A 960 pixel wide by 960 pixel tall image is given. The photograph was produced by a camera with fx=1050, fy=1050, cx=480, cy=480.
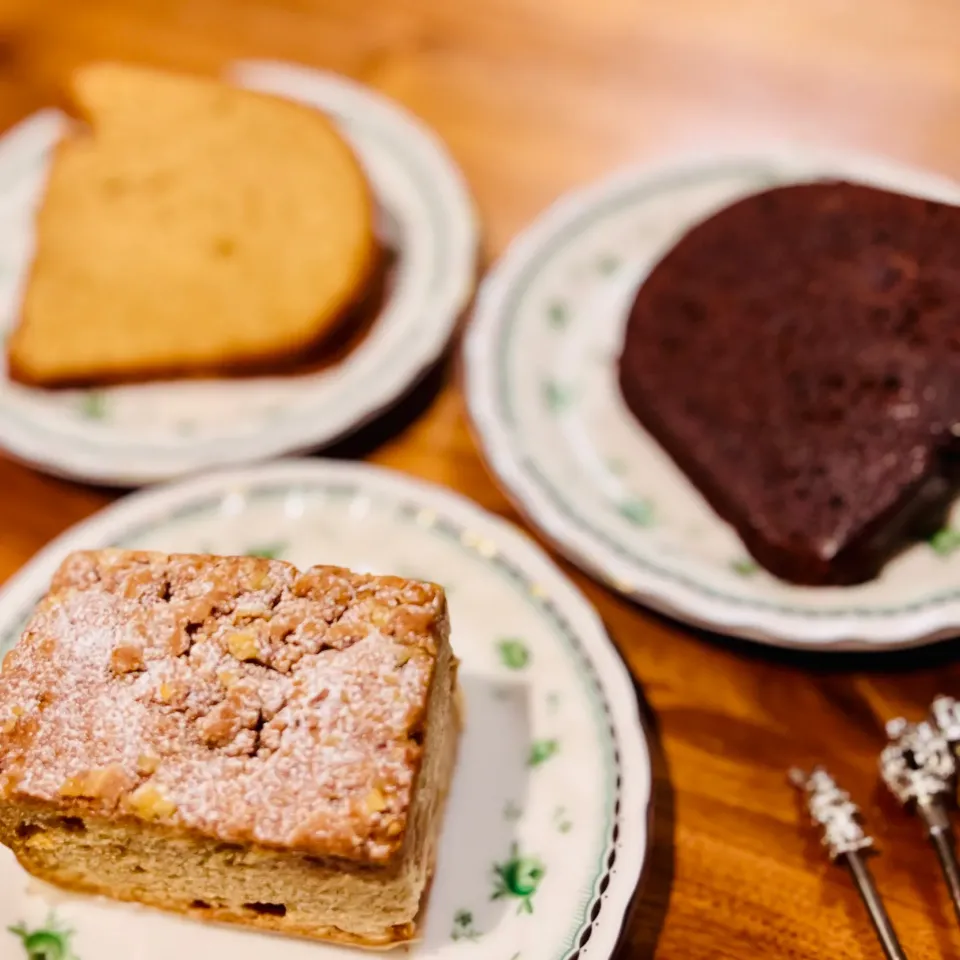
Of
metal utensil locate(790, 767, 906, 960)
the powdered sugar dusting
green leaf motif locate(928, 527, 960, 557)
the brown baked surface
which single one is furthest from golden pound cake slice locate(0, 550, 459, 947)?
green leaf motif locate(928, 527, 960, 557)

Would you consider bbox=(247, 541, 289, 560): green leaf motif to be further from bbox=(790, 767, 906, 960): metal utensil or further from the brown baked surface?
bbox=(790, 767, 906, 960): metal utensil

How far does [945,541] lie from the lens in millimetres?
1292

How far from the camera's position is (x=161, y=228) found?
5.52 ft

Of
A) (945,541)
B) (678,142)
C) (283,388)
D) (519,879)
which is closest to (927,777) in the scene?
(945,541)

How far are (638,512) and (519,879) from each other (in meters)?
0.51

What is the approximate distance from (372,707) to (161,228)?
1047mm

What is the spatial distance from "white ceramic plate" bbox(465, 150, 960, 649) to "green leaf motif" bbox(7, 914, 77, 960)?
685mm

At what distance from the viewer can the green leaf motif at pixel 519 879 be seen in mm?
1044

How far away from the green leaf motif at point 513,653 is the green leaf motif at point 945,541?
53cm

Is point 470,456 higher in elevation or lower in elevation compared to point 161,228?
lower

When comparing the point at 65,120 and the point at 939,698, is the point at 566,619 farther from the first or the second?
the point at 65,120

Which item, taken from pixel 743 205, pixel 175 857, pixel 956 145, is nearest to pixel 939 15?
pixel 956 145

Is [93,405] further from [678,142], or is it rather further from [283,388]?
[678,142]

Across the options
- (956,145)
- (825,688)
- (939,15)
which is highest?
(939,15)
